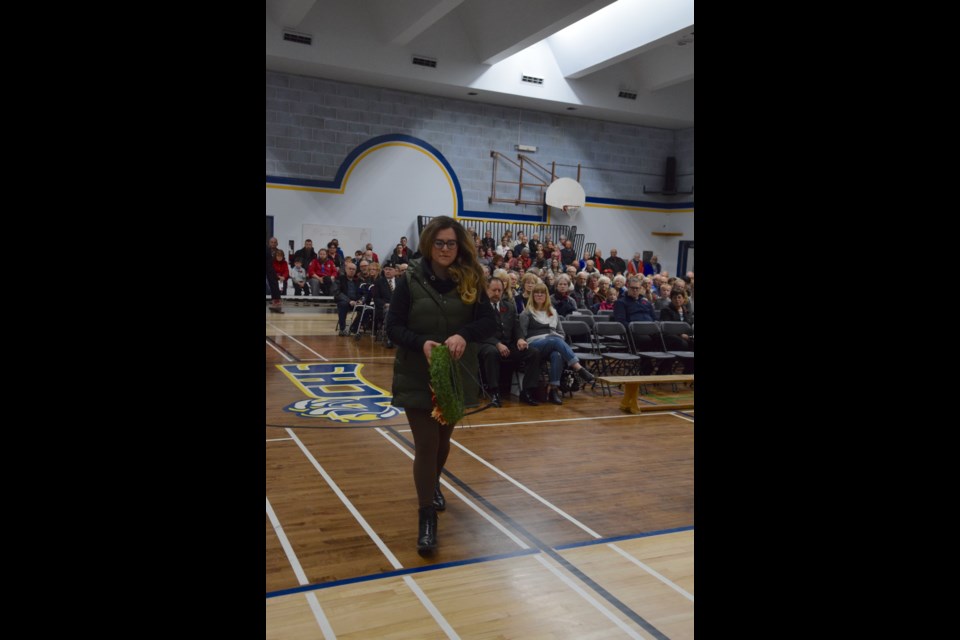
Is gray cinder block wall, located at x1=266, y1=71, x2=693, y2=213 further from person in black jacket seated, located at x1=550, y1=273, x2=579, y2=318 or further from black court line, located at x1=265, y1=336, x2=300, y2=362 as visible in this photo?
person in black jacket seated, located at x1=550, y1=273, x2=579, y2=318

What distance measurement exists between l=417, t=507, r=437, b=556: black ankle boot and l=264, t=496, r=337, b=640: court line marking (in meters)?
0.59

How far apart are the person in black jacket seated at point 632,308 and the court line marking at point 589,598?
604 cm

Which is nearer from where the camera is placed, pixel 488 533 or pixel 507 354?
pixel 488 533

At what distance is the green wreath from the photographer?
3.55 m

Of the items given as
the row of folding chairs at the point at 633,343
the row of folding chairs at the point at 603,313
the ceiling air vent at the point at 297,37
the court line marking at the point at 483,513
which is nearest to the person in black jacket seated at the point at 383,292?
the row of folding chairs at the point at 603,313

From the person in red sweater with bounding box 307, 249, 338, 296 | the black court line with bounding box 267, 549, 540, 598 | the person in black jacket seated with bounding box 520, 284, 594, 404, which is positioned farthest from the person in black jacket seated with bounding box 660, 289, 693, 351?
the person in red sweater with bounding box 307, 249, 338, 296

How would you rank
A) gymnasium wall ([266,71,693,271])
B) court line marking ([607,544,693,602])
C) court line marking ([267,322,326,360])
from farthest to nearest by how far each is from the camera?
1. gymnasium wall ([266,71,693,271])
2. court line marking ([267,322,326,360])
3. court line marking ([607,544,693,602])

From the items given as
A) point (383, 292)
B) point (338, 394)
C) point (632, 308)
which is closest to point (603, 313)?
point (632, 308)

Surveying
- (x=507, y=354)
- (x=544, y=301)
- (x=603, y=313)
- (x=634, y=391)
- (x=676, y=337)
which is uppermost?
(x=544, y=301)

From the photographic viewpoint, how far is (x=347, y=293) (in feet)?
43.8

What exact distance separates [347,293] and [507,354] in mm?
6274

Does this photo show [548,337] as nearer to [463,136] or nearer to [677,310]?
[677,310]
